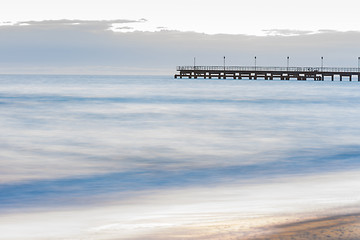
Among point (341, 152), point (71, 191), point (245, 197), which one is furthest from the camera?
point (341, 152)

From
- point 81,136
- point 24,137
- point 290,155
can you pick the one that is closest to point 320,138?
point 290,155

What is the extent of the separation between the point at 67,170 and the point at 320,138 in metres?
13.3

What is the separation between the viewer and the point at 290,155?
17.3 m

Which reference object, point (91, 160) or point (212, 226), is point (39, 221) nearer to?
point (212, 226)

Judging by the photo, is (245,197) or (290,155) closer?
(245,197)

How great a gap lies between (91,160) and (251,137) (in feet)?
31.9

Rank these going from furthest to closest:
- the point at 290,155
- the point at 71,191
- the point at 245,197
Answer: the point at 290,155 → the point at 71,191 → the point at 245,197

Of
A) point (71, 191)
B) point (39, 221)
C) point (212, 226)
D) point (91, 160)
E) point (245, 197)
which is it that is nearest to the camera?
point (212, 226)

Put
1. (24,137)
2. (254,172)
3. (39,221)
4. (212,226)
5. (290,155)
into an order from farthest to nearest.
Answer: (24,137), (290,155), (254,172), (39,221), (212,226)

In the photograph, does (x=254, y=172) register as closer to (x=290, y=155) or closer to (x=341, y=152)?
(x=290, y=155)

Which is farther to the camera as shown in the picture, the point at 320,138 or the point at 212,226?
the point at 320,138

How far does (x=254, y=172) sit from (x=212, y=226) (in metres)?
6.41

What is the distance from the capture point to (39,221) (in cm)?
799

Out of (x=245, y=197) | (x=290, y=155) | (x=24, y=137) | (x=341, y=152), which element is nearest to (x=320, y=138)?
(x=341, y=152)
